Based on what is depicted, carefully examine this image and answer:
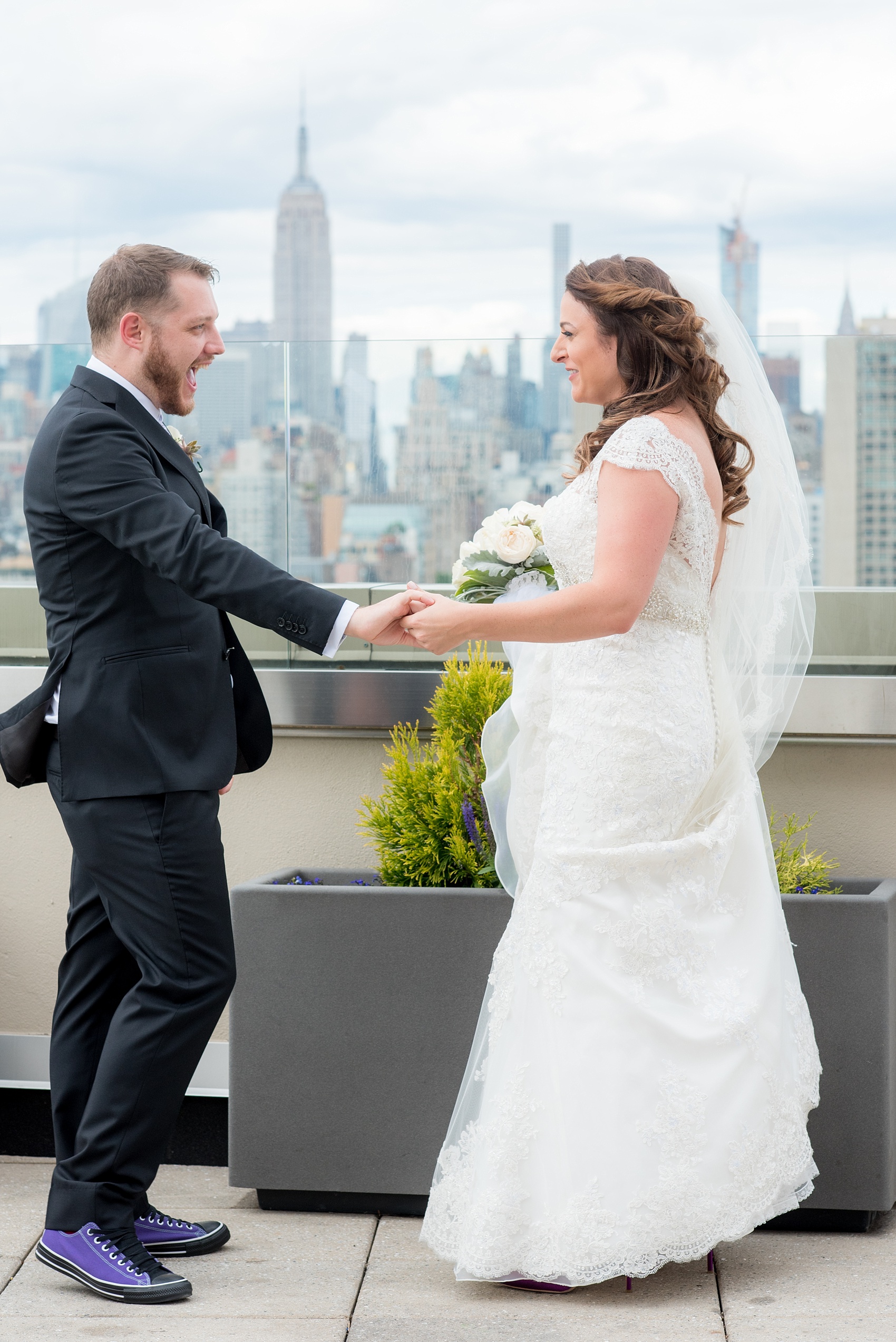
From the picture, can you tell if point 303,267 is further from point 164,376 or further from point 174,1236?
point 174,1236

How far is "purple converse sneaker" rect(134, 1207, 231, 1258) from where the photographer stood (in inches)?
101

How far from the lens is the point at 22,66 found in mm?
58062

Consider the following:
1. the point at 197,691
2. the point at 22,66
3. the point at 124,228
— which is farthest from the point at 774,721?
the point at 124,228

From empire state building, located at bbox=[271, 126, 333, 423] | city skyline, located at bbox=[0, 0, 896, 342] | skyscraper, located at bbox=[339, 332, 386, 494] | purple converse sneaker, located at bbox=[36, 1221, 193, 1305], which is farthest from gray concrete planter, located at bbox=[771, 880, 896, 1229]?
empire state building, located at bbox=[271, 126, 333, 423]

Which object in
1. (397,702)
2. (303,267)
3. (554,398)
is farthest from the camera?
(303,267)

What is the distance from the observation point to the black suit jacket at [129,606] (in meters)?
2.29

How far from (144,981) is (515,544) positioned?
109 cm

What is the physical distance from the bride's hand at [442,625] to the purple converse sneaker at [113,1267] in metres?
1.17

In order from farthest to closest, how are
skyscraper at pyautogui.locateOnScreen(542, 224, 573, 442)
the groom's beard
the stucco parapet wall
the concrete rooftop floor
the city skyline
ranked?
the city skyline → skyscraper at pyautogui.locateOnScreen(542, 224, 573, 442) → the stucco parapet wall → the groom's beard → the concrete rooftop floor

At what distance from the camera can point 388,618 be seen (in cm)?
238

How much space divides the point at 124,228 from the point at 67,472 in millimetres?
69657

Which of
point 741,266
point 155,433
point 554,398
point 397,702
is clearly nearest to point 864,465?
point 554,398

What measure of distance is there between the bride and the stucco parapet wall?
60cm

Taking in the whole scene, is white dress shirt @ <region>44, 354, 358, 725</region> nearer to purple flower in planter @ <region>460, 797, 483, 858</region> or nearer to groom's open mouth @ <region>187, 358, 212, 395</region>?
groom's open mouth @ <region>187, 358, 212, 395</region>
